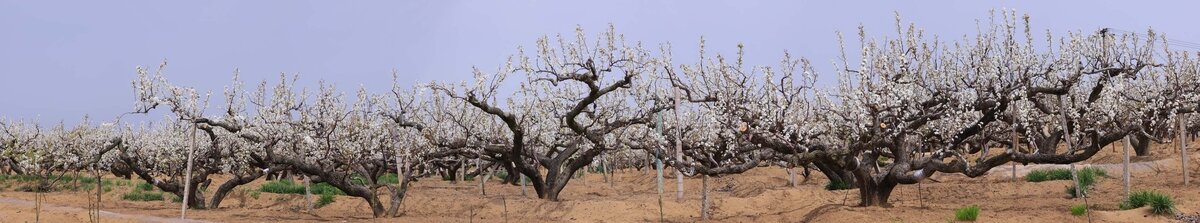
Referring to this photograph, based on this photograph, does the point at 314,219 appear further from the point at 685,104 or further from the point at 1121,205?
the point at 1121,205

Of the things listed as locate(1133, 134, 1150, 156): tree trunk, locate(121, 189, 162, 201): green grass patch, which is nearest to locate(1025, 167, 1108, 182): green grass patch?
locate(1133, 134, 1150, 156): tree trunk

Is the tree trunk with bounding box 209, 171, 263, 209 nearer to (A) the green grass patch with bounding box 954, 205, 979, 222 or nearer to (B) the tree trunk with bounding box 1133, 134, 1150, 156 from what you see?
(A) the green grass patch with bounding box 954, 205, 979, 222

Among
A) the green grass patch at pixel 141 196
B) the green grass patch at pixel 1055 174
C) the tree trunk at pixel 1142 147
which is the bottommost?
the green grass patch at pixel 141 196

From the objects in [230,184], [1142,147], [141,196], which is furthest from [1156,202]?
[141,196]

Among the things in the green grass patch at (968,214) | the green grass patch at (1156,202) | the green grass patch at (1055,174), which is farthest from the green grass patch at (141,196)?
the green grass patch at (1156,202)

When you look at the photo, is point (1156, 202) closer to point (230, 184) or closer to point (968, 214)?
point (968, 214)

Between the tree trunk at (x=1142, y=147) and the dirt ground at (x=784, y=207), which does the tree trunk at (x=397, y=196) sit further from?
the tree trunk at (x=1142, y=147)

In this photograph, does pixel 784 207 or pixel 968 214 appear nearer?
pixel 968 214

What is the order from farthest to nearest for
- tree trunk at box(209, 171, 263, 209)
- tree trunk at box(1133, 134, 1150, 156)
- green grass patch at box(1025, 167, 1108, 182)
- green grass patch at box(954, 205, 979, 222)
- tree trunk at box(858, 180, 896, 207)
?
tree trunk at box(1133, 134, 1150, 156)
tree trunk at box(209, 171, 263, 209)
green grass patch at box(1025, 167, 1108, 182)
tree trunk at box(858, 180, 896, 207)
green grass patch at box(954, 205, 979, 222)

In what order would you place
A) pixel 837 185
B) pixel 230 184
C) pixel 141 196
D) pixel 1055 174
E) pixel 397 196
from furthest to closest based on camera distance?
pixel 141 196 → pixel 230 184 → pixel 837 185 → pixel 1055 174 → pixel 397 196

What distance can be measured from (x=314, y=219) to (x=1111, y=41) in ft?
52.5

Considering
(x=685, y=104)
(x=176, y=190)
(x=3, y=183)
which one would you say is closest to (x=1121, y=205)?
(x=685, y=104)

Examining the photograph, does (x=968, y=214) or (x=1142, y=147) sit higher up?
(x=1142, y=147)

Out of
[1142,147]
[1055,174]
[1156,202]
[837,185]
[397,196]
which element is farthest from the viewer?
[1142,147]
